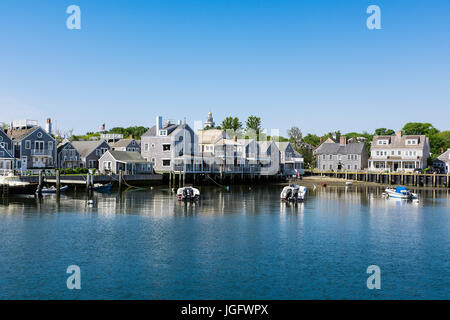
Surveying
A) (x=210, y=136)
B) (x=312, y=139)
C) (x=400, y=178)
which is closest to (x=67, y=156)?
(x=210, y=136)

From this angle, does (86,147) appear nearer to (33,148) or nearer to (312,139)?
(33,148)

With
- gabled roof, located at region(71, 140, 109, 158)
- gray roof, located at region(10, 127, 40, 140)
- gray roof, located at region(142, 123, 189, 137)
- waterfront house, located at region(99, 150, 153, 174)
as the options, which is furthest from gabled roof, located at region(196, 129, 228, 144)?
gray roof, located at region(10, 127, 40, 140)

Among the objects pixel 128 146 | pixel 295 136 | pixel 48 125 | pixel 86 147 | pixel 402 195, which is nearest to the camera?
pixel 402 195

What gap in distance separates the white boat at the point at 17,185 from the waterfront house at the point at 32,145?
17980 millimetres

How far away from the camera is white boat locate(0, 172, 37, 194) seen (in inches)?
2309

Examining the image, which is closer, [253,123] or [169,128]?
[169,128]

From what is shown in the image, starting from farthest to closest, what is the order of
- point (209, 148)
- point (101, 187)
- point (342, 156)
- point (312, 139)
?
point (312, 139) < point (342, 156) < point (209, 148) < point (101, 187)

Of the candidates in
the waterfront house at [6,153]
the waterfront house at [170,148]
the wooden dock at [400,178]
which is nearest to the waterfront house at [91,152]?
the waterfront house at [170,148]

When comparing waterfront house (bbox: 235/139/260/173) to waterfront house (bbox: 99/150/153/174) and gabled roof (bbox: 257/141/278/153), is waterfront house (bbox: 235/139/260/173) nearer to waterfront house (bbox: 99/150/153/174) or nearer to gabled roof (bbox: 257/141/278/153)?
gabled roof (bbox: 257/141/278/153)

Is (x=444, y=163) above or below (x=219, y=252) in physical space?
above

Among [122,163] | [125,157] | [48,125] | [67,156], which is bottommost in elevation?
[122,163]

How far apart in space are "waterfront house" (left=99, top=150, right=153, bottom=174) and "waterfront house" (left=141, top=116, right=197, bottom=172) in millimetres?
4229

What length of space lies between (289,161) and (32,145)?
67.3 metres

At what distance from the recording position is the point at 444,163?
106 m
